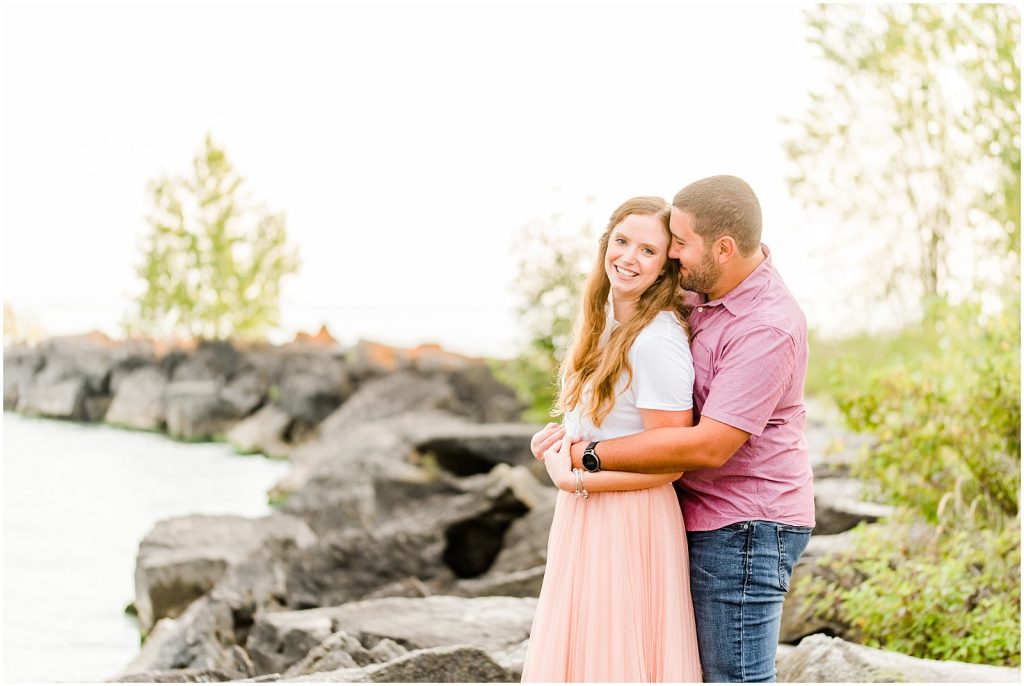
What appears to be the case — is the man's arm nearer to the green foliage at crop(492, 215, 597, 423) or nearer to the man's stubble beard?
the man's stubble beard

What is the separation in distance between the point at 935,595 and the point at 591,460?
2.52 meters

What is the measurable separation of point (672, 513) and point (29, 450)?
14.0 metres

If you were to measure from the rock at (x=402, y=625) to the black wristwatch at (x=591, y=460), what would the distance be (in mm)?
2257

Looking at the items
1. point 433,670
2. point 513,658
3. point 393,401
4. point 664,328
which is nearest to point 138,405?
point 393,401

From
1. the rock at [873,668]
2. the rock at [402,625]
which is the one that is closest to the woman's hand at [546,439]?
the rock at [873,668]

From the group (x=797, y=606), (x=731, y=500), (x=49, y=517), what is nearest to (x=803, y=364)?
(x=731, y=500)

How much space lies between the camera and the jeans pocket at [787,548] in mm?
3086

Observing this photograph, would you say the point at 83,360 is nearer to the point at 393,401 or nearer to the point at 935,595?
the point at 393,401

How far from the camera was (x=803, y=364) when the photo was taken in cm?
312

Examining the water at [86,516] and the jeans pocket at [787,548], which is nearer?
the jeans pocket at [787,548]

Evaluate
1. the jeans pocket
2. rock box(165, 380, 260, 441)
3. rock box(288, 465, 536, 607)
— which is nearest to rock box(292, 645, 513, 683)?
the jeans pocket

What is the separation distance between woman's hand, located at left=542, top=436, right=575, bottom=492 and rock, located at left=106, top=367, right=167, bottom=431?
16.0 meters

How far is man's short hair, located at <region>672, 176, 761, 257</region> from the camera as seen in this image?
9.98 feet

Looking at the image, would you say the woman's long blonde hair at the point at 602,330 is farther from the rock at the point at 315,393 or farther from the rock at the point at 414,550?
the rock at the point at 315,393
